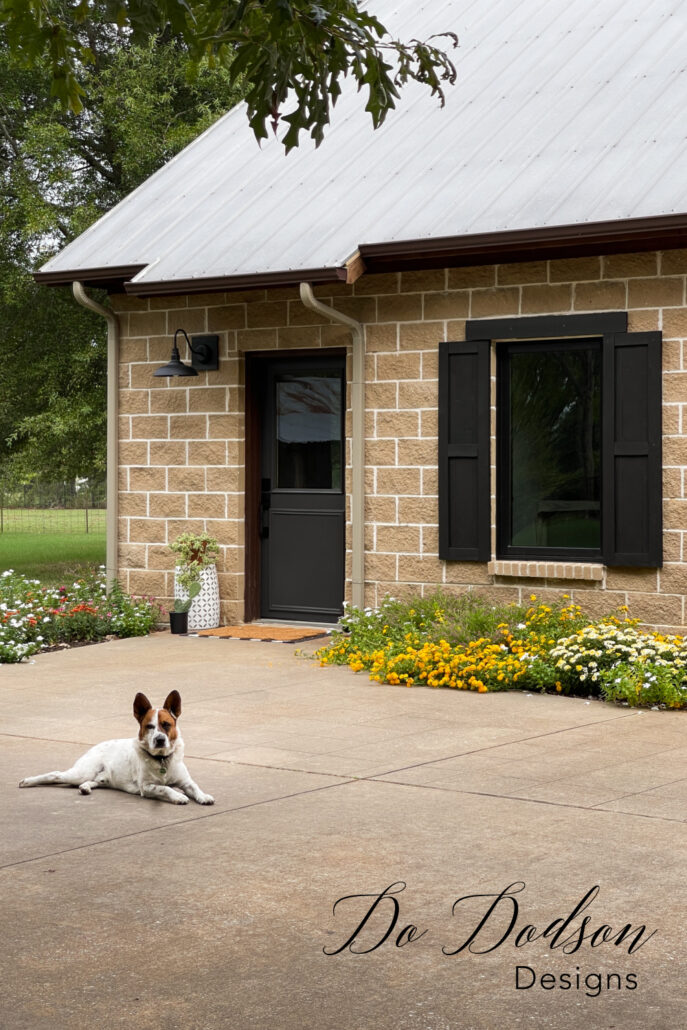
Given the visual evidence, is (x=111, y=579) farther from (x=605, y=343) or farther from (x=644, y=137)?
(x=644, y=137)

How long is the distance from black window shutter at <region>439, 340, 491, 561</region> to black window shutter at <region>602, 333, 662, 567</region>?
1.03 metres

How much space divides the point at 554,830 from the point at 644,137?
712cm

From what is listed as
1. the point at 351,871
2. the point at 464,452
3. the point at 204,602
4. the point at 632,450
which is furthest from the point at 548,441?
the point at 351,871

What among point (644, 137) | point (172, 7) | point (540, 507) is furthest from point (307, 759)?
point (644, 137)

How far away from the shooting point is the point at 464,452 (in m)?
11.1

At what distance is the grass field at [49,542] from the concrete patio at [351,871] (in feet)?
41.7

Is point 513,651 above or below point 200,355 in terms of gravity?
below

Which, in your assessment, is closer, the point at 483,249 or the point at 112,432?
the point at 483,249

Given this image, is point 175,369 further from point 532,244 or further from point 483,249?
point 532,244

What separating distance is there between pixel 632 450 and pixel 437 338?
193cm

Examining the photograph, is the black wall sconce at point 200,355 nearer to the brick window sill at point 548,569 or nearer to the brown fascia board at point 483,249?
the brown fascia board at point 483,249

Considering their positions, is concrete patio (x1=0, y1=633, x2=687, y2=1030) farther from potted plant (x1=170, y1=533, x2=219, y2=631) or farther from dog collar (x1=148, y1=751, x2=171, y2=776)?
potted plant (x1=170, y1=533, x2=219, y2=631)

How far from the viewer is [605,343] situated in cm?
1050

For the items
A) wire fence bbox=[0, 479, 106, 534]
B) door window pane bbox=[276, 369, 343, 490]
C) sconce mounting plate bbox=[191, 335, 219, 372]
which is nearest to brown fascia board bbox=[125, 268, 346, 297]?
sconce mounting plate bbox=[191, 335, 219, 372]
